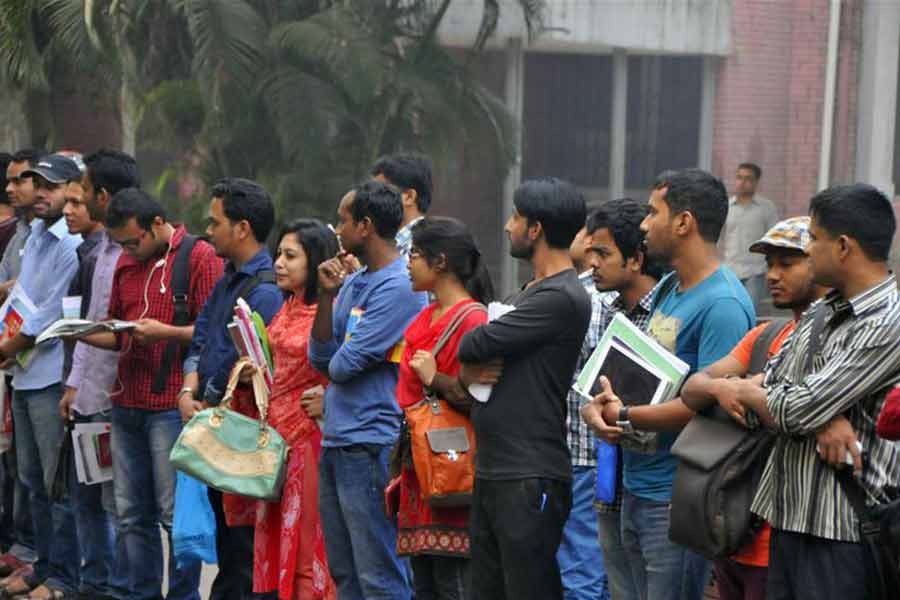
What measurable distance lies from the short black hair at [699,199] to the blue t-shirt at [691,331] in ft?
0.52

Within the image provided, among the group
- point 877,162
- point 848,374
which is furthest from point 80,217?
point 877,162

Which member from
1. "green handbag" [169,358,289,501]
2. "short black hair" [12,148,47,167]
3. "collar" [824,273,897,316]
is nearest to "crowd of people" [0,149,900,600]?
"collar" [824,273,897,316]

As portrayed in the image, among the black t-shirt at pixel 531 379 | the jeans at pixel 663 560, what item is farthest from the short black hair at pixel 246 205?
the jeans at pixel 663 560

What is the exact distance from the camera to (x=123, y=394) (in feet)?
23.6

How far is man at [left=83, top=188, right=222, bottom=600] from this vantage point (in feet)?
Result: 23.4

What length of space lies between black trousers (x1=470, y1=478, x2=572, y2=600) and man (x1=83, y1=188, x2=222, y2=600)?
2226 mm

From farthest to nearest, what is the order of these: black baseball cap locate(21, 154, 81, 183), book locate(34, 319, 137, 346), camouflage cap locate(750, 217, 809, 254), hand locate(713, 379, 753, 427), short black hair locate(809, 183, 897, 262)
→ black baseball cap locate(21, 154, 81, 183), book locate(34, 319, 137, 346), camouflage cap locate(750, 217, 809, 254), hand locate(713, 379, 753, 427), short black hair locate(809, 183, 897, 262)

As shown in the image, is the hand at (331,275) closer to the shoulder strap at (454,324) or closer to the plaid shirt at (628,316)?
the shoulder strap at (454,324)

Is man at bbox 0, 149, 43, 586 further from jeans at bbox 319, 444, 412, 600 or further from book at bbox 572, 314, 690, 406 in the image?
book at bbox 572, 314, 690, 406

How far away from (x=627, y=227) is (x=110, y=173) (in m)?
3.15

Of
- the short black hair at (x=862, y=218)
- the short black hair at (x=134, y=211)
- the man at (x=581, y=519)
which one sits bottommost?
the man at (x=581, y=519)

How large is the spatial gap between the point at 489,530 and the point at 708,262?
1.19 m

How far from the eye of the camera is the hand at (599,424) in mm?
4977

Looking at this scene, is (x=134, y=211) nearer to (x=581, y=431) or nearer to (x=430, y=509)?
(x=581, y=431)
